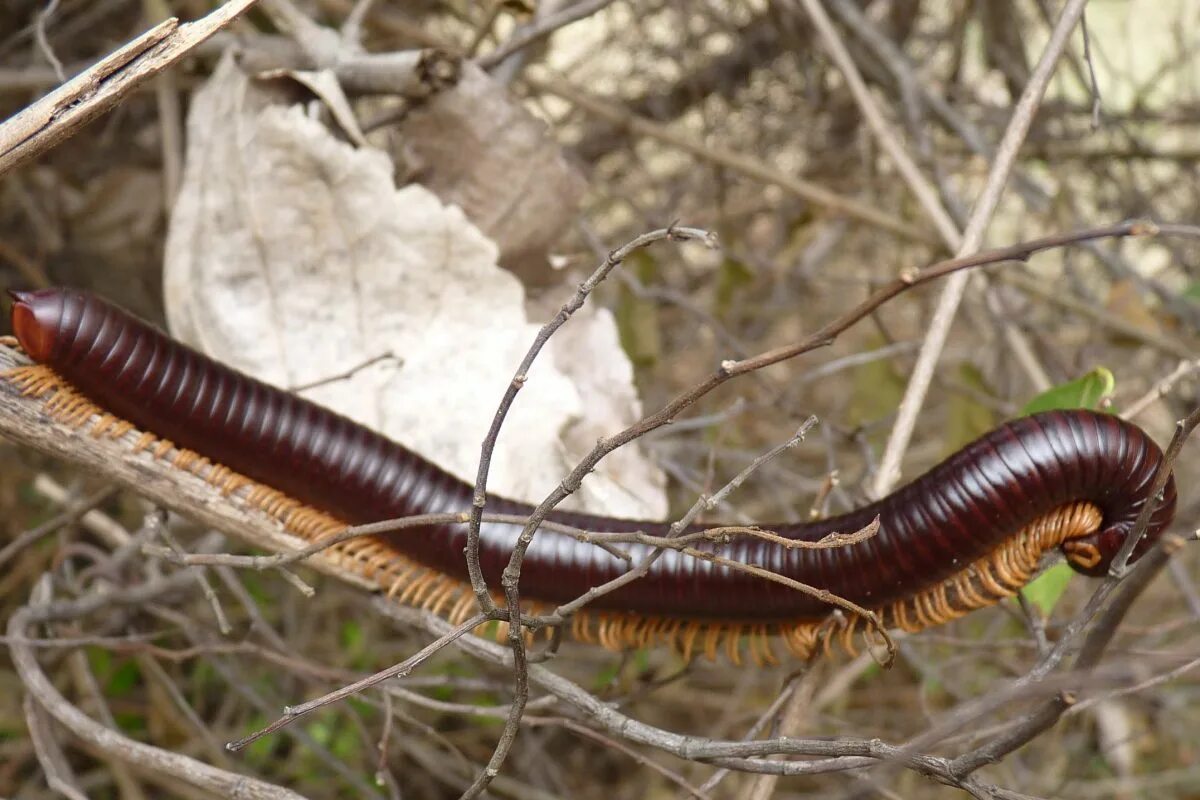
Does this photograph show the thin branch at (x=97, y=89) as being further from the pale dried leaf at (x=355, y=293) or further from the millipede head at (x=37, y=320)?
the pale dried leaf at (x=355, y=293)

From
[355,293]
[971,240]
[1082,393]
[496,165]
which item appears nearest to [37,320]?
[355,293]

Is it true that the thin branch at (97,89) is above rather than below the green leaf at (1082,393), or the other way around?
below

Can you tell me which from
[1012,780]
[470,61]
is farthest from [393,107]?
[1012,780]

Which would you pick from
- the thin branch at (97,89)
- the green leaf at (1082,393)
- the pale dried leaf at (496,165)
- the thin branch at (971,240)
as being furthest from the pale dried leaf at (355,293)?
the green leaf at (1082,393)

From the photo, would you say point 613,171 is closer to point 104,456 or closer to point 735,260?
point 735,260

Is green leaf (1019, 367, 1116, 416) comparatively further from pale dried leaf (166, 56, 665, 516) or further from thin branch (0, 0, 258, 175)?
thin branch (0, 0, 258, 175)

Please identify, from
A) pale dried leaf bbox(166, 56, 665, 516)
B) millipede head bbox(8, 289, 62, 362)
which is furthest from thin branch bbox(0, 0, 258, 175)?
pale dried leaf bbox(166, 56, 665, 516)
